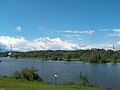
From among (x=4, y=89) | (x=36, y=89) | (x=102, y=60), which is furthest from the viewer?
(x=102, y=60)

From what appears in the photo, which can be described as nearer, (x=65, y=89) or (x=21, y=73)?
(x=65, y=89)

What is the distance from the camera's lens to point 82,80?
139ft

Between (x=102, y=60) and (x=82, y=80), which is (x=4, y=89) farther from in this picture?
(x=102, y=60)

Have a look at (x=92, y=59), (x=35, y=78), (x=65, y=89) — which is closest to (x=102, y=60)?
(x=92, y=59)

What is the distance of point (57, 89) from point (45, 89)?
144cm

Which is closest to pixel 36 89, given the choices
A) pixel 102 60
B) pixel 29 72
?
pixel 29 72

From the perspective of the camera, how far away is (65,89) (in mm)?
29875

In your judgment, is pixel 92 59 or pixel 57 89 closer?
pixel 57 89

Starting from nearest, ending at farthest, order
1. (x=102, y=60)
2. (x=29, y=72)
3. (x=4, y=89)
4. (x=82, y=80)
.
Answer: (x=4, y=89)
(x=82, y=80)
(x=29, y=72)
(x=102, y=60)

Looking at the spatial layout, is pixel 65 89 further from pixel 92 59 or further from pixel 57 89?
pixel 92 59

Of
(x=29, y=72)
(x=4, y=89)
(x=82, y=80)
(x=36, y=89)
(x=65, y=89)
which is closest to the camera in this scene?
(x=4, y=89)

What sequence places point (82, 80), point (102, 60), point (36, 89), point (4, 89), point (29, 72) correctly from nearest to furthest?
point (4, 89) < point (36, 89) < point (82, 80) < point (29, 72) < point (102, 60)

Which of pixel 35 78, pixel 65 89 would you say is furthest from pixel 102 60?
pixel 65 89

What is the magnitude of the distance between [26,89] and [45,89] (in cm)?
194
